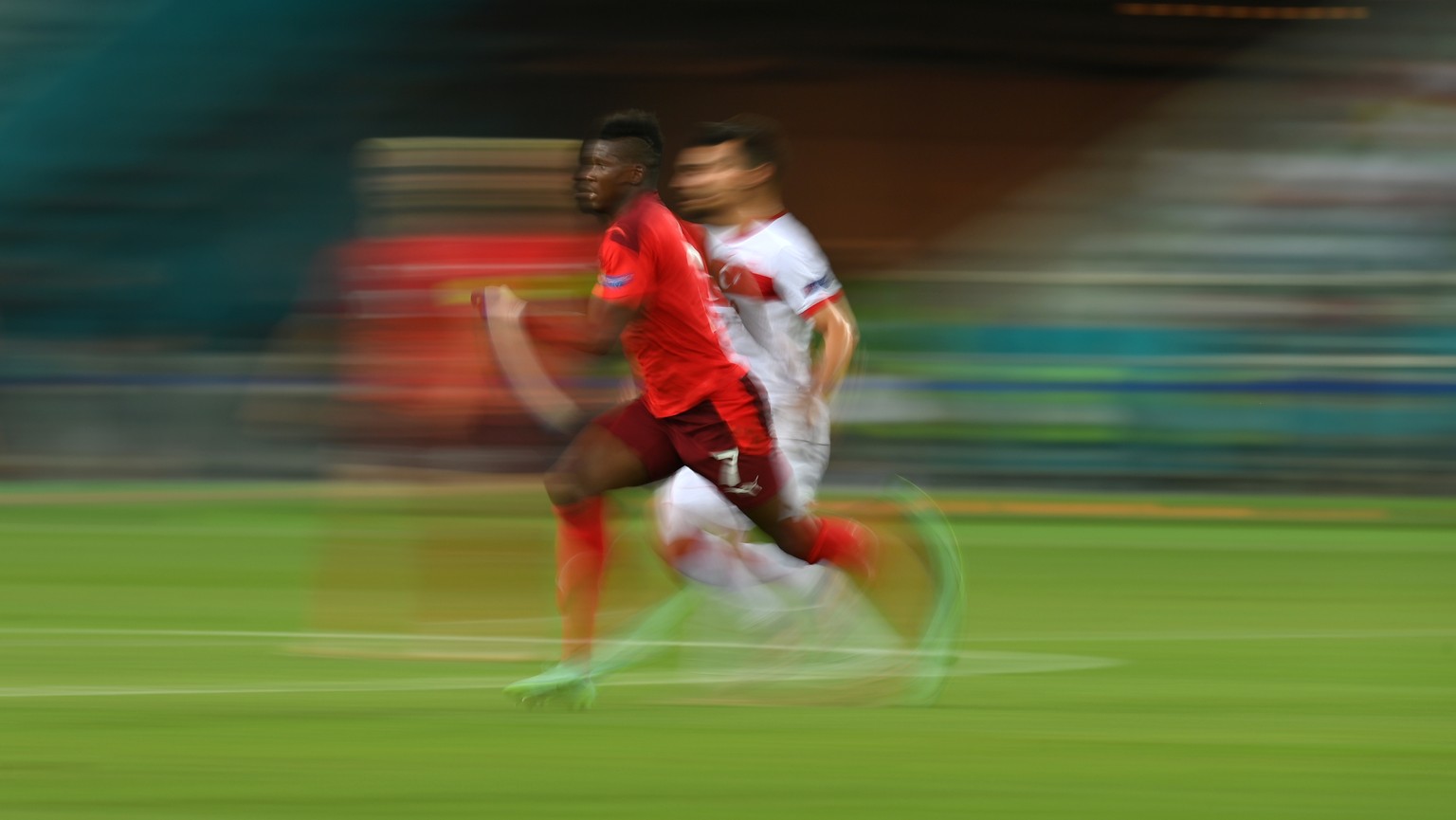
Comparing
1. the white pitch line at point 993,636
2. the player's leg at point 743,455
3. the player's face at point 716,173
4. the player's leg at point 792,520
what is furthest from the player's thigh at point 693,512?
the white pitch line at point 993,636

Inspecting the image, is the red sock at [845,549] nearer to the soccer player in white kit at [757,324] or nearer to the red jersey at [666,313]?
the soccer player in white kit at [757,324]

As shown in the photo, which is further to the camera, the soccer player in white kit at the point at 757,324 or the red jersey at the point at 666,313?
the soccer player in white kit at the point at 757,324

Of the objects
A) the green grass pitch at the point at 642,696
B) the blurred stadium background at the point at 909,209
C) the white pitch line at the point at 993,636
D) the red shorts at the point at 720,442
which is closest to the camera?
the green grass pitch at the point at 642,696

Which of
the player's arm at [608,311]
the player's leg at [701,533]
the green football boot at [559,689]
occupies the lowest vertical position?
the green football boot at [559,689]

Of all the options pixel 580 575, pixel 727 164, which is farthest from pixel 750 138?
pixel 580 575

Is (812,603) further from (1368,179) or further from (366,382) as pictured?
(1368,179)

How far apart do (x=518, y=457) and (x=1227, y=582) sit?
15.1 ft

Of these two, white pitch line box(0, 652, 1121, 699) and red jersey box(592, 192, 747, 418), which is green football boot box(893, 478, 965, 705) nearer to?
white pitch line box(0, 652, 1121, 699)

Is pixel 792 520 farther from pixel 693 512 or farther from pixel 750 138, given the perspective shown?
pixel 750 138

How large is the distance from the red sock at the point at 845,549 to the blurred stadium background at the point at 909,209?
715cm

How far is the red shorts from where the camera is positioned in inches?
245

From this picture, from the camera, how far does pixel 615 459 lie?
626 centimetres

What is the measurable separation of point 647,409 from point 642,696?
80cm

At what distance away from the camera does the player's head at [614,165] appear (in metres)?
6.10
